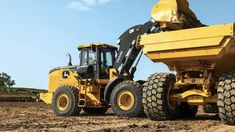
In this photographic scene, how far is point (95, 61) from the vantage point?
14.7 meters

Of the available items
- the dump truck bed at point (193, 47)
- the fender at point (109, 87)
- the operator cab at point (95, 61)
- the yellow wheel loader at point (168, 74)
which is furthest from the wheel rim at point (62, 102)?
the dump truck bed at point (193, 47)

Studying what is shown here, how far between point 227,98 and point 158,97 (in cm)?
206

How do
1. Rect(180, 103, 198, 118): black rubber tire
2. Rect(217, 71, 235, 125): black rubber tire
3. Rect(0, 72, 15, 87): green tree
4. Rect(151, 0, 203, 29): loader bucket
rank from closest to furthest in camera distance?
1. Rect(217, 71, 235, 125): black rubber tire
2. Rect(151, 0, 203, 29): loader bucket
3. Rect(180, 103, 198, 118): black rubber tire
4. Rect(0, 72, 15, 87): green tree

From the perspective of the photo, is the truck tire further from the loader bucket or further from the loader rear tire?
the loader rear tire

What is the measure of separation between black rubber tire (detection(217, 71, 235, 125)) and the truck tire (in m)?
1.80

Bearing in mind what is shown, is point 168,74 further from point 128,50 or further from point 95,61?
point 95,61

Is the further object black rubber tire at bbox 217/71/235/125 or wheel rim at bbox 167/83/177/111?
wheel rim at bbox 167/83/177/111

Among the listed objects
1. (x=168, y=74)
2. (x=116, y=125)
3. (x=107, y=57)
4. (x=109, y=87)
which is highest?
(x=107, y=57)

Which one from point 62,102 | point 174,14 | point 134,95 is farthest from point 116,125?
point 62,102

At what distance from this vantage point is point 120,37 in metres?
13.8

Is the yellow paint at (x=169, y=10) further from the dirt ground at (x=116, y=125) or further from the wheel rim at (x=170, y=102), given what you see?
the dirt ground at (x=116, y=125)

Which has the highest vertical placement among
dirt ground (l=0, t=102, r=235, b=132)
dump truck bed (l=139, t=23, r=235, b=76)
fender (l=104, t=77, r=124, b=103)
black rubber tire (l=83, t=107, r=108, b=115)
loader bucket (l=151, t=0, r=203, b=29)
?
loader bucket (l=151, t=0, r=203, b=29)

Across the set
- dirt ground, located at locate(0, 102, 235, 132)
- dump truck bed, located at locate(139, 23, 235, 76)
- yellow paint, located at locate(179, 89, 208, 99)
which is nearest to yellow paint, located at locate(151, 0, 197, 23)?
dump truck bed, located at locate(139, 23, 235, 76)

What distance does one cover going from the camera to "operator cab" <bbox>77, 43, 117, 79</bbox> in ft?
48.0
